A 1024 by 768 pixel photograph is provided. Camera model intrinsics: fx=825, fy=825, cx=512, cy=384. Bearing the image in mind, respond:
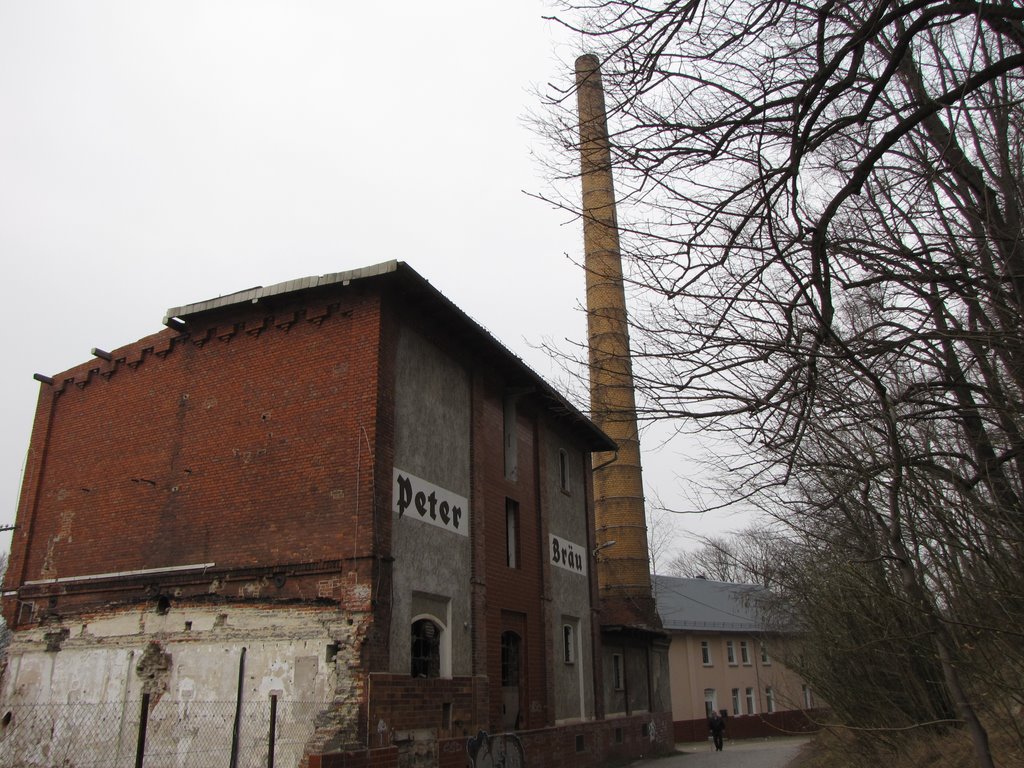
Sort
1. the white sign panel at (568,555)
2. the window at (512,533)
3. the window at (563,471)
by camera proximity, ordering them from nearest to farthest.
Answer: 1. the window at (512,533)
2. the white sign panel at (568,555)
3. the window at (563,471)

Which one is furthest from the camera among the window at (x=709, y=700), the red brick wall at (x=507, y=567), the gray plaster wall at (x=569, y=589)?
the window at (x=709, y=700)

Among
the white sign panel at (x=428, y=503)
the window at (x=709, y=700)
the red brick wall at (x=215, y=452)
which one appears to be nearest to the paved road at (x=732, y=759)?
the window at (x=709, y=700)

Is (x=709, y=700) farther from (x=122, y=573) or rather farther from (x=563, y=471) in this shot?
(x=122, y=573)

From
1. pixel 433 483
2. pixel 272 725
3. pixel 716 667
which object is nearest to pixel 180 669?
pixel 272 725

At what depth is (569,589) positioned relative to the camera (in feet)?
66.1

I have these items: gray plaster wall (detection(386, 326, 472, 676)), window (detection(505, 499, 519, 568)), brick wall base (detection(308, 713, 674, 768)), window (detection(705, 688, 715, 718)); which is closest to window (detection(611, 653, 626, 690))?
brick wall base (detection(308, 713, 674, 768))

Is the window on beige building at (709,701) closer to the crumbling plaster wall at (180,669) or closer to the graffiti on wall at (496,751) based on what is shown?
the graffiti on wall at (496,751)

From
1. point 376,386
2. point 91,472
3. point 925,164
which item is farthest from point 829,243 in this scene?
point 91,472

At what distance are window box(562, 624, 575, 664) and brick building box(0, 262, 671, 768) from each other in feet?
3.32

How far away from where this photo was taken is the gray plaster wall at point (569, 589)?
1877 centimetres

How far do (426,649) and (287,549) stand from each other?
9.24 feet

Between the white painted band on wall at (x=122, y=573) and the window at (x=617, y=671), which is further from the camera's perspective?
the window at (x=617, y=671)

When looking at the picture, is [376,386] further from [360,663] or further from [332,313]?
[360,663]

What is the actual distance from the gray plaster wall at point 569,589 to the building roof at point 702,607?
51.5 feet
